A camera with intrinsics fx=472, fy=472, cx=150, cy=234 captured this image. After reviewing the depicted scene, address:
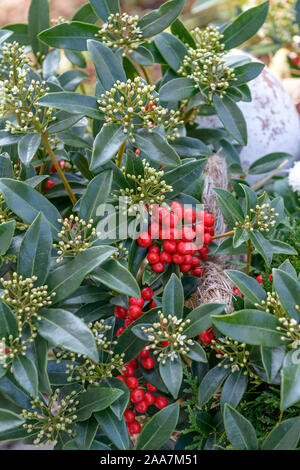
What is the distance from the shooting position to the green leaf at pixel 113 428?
837mm

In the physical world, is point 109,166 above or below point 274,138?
above

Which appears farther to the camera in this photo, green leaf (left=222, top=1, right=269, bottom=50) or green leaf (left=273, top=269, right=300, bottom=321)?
green leaf (left=222, top=1, right=269, bottom=50)

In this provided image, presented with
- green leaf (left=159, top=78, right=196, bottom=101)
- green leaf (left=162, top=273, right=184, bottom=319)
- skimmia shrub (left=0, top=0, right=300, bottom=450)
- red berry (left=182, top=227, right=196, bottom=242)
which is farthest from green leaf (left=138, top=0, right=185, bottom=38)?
green leaf (left=162, top=273, right=184, bottom=319)

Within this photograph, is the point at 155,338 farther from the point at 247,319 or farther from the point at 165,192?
the point at 165,192

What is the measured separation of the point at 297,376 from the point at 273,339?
0.23 feet

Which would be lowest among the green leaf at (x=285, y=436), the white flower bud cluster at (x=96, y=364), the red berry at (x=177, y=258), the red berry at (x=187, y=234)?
the green leaf at (x=285, y=436)

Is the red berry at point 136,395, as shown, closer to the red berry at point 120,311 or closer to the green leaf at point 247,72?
the red berry at point 120,311

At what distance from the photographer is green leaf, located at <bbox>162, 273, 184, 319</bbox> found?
2.85 feet

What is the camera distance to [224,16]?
263 centimetres

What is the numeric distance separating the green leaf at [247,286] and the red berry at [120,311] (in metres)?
0.24

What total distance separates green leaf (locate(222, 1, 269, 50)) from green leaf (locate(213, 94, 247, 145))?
0.18 m

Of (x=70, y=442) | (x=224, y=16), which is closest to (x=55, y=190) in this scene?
(x=70, y=442)

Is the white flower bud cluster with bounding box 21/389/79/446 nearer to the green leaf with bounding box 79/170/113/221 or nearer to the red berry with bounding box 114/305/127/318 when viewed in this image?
the red berry with bounding box 114/305/127/318

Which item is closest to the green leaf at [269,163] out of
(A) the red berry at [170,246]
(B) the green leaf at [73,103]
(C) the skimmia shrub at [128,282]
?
(C) the skimmia shrub at [128,282]
